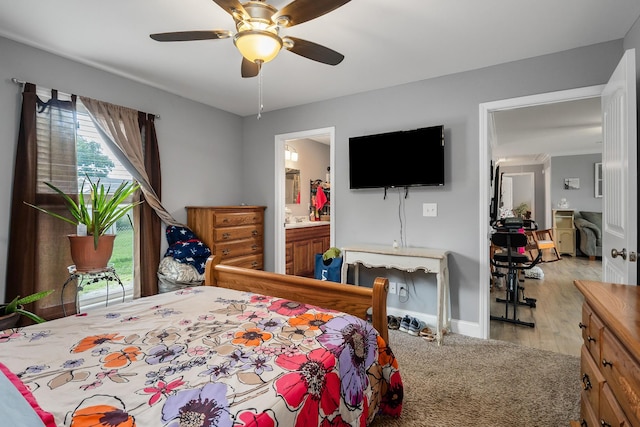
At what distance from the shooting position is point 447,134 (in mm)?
3004

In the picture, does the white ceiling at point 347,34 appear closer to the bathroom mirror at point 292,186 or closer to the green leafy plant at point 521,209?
the bathroom mirror at point 292,186

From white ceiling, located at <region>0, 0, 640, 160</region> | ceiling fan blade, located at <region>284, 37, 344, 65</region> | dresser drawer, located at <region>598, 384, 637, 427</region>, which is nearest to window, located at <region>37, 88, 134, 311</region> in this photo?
white ceiling, located at <region>0, 0, 640, 160</region>

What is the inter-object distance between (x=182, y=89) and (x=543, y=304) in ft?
15.9

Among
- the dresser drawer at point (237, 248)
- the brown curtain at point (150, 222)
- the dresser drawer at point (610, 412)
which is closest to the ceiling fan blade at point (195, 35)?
the brown curtain at point (150, 222)

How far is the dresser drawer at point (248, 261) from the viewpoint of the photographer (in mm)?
3701

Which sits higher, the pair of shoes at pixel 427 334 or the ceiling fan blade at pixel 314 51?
the ceiling fan blade at pixel 314 51

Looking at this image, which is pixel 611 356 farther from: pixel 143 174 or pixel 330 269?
pixel 143 174

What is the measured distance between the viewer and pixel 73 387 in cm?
95

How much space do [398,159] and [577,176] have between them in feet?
21.6

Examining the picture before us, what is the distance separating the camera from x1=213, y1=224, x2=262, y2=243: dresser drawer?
11.5ft

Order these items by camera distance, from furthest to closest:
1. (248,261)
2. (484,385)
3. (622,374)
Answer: (248,261)
(484,385)
(622,374)

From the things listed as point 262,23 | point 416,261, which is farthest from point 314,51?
point 416,261

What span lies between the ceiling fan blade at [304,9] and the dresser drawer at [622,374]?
1.72m

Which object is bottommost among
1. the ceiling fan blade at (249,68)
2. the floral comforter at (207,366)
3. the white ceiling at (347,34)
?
the floral comforter at (207,366)
